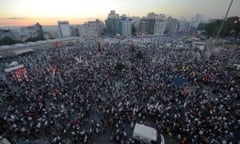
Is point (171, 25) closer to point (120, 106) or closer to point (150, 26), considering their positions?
point (150, 26)

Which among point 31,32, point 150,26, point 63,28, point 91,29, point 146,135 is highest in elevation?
point 146,135

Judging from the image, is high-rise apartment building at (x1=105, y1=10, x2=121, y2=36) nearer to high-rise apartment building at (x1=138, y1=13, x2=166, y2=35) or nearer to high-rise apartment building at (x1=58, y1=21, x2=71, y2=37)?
high-rise apartment building at (x1=138, y1=13, x2=166, y2=35)

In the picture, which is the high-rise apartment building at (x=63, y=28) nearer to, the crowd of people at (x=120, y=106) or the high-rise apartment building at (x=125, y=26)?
the high-rise apartment building at (x=125, y=26)

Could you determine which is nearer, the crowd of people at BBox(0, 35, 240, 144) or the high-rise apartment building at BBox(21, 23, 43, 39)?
the crowd of people at BBox(0, 35, 240, 144)

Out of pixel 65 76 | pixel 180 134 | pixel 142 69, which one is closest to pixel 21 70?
pixel 65 76

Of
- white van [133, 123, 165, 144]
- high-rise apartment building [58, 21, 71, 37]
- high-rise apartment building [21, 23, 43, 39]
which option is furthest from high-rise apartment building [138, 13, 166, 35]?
white van [133, 123, 165, 144]

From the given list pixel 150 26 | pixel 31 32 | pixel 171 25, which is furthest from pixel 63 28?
pixel 171 25

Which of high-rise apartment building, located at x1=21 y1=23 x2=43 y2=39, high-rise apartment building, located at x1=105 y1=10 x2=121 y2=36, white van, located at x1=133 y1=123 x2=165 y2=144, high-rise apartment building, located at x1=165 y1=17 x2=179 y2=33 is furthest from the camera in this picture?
high-rise apartment building, located at x1=165 y1=17 x2=179 y2=33

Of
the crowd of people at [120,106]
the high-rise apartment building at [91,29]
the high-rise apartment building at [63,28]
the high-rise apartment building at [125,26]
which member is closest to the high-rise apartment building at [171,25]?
the high-rise apartment building at [125,26]

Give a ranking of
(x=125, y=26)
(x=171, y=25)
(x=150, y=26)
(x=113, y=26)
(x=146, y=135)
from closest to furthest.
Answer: (x=146, y=135)
(x=125, y=26)
(x=150, y=26)
(x=113, y=26)
(x=171, y=25)

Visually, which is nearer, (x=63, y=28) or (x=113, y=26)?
(x=113, y=26)
